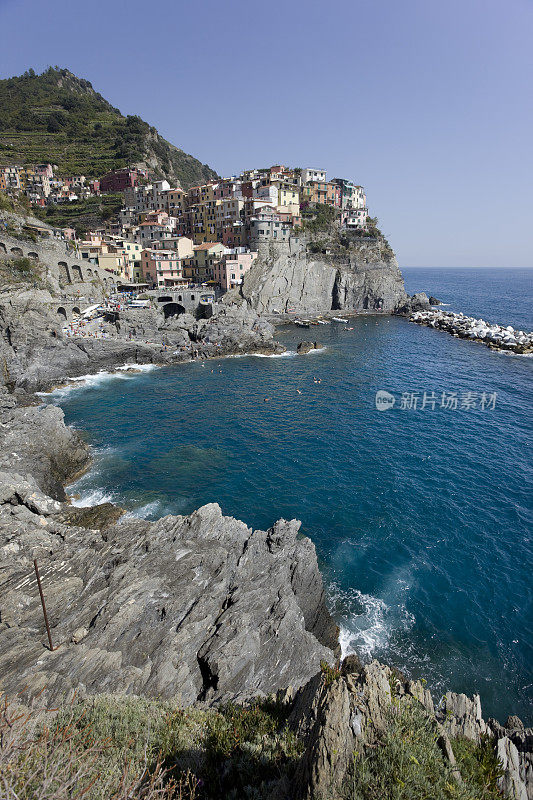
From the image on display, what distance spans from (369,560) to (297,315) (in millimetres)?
74385

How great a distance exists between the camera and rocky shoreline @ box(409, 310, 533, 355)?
71.8 metres

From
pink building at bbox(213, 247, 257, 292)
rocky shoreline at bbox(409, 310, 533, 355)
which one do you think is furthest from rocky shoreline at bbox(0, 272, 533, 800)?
rocky shoreline at bbox(409, 310, 533, 355)

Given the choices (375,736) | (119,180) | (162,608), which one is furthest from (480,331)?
(119,180)

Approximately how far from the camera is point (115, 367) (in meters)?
60.4

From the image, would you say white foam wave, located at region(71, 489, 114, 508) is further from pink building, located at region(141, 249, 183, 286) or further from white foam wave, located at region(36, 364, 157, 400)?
pink building, located at region(141, 249, 183, 286)

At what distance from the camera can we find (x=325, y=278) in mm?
97875

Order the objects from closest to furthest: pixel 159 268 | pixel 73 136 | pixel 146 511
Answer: pixel 146 511 < pixel 159 268 < pixel 73 136

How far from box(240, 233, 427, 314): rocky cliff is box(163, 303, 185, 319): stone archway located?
14.7 m

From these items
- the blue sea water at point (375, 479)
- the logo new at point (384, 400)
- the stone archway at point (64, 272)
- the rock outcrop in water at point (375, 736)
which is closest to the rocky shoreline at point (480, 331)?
the blue sea water at point (375, 479)

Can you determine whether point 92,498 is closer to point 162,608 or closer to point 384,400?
point 162,608

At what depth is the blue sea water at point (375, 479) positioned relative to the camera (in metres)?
20.5

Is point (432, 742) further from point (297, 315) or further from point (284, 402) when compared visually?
point (297, 315)

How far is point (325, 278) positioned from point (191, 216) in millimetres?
36701

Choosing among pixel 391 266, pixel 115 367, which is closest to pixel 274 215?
pixel 391 266
